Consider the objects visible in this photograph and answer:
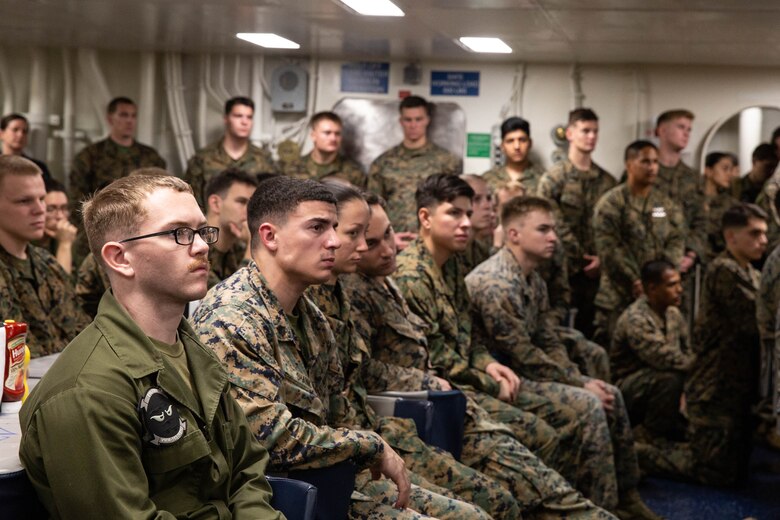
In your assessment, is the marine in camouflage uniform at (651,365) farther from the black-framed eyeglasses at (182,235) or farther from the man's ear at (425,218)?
the black-framed eyeglasses at (182,235)

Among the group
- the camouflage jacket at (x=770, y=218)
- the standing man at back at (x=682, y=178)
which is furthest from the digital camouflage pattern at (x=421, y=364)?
the standing man at back at (x=682, y=178)

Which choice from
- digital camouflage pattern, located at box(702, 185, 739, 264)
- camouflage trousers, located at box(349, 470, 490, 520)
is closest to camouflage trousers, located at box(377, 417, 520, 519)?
camouflage trousers, located at box(349, 470, 490, 520)

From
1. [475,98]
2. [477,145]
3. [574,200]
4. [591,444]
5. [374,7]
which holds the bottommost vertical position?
[591,444]

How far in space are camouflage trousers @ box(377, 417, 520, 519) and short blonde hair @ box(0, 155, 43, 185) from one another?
5.55 feet

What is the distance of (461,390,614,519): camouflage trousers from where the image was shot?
409 centimetres

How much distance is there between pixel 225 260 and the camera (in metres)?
5.38

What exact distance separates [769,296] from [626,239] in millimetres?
2468

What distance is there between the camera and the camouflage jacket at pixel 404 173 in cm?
801

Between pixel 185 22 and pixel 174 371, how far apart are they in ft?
16.8

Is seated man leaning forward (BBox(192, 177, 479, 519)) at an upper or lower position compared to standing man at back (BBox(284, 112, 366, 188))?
lower

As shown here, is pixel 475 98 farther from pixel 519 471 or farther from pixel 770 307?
pixel 519 471

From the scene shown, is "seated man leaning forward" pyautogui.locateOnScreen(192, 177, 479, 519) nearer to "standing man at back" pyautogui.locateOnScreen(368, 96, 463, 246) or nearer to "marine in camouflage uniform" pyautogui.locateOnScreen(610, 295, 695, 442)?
"marine in camouflage uniform" pyautogui.locateOnScreen(610, 295, 695, 442)

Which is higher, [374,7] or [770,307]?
[374,7]

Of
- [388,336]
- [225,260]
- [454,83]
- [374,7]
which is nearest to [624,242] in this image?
[454,83]
